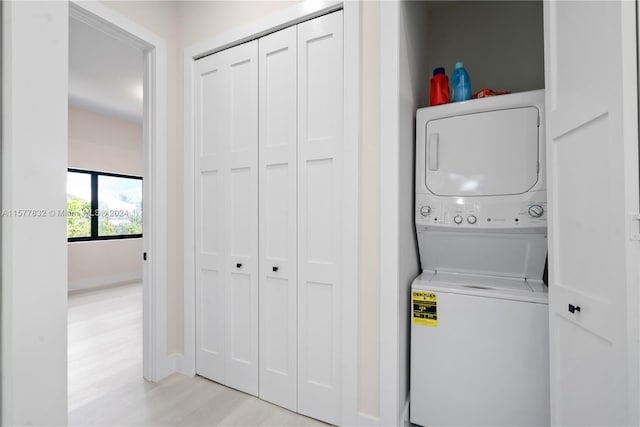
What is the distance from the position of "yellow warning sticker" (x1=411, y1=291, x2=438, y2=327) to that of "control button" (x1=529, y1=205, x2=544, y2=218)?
23.2 inches

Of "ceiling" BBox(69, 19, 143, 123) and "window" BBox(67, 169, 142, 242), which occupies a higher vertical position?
"ceiling" BBox(69, 19, 143, 123)

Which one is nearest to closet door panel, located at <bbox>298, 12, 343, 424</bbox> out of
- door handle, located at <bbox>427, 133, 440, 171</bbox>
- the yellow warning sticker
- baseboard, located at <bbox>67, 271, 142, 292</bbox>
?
the yellow warning sticker

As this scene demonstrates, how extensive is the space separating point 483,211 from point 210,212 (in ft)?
5.28

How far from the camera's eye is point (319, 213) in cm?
169

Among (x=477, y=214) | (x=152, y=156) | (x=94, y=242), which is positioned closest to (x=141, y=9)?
(x=152, y=156)

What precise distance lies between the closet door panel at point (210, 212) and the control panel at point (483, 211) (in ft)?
4.01

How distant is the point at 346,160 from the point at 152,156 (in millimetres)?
1324

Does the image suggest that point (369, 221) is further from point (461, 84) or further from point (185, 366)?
point (185, 366)

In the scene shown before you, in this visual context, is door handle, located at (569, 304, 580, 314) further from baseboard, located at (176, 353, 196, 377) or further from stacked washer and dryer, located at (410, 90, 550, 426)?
baseboard, located at (176, 353, 196, 377)

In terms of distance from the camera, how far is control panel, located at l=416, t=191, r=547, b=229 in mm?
1473

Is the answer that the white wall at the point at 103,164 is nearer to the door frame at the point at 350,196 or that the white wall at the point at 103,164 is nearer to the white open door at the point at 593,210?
the door frame at the point at 350,196

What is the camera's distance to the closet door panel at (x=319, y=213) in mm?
1638

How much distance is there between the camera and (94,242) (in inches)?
187

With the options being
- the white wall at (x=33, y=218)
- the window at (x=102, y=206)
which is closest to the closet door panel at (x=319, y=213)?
the white wall at (x=33, y=218)
